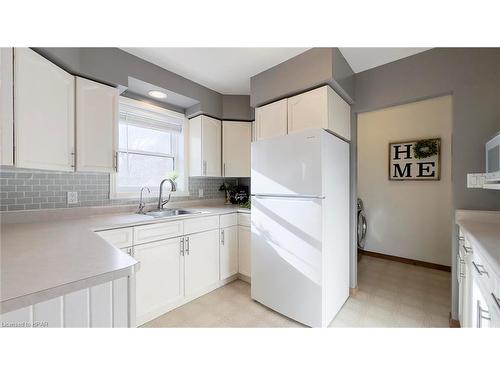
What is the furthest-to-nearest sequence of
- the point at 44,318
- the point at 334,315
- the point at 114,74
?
1. the point at 334,315
2. the point at 114,74
3. the point at 44,318

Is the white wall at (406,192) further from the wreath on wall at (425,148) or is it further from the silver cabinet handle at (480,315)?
the silver cabinet handle at (480,315)

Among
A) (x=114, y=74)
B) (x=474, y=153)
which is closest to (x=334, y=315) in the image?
(x=474, y=153)

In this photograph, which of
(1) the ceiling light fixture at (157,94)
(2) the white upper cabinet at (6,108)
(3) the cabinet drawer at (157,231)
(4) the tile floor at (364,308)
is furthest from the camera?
(1) the ceiling light fixture at (157,94)

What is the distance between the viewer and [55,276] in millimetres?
685

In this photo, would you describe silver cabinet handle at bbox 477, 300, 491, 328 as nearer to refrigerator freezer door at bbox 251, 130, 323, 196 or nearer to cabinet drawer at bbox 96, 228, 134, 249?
refrigerator freezer door at bbox 251, 130, 323, 196

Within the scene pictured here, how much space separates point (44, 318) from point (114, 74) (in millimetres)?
1781

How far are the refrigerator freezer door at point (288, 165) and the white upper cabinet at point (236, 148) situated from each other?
79 centimetres

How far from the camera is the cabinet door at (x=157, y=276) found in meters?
1.71

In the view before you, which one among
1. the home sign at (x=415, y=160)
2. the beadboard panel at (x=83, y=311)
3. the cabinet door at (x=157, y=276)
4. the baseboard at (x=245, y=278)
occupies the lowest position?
the baseboard at (x=245, y=278)

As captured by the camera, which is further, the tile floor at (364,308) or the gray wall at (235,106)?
the gray wall at (235,106)

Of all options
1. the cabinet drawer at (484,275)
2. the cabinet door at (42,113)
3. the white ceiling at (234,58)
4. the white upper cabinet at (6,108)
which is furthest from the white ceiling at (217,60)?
the cabinet drawer at (484,275)

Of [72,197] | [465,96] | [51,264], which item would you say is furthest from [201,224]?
[465,96]

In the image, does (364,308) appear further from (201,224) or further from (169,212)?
(169,212)
